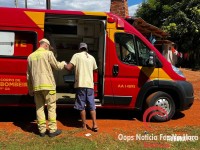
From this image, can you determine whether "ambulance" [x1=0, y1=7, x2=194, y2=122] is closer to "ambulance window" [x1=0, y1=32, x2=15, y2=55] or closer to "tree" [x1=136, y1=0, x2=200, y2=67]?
"ambulance window" [x1=0, y1=32, x2=15, y2=55]

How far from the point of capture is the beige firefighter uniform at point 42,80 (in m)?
7.06

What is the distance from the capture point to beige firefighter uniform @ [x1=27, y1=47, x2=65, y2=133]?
7.06m

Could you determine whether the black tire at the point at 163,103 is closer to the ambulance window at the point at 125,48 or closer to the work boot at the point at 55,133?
the ambulance window at the point at 125,48

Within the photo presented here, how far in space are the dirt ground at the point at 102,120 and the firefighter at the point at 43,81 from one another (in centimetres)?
55

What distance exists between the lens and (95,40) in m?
10.0

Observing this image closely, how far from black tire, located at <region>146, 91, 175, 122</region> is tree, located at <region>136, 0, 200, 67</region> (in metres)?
23.8

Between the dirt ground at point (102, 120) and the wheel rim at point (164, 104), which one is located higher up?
the wheel rim at point (164, 104)

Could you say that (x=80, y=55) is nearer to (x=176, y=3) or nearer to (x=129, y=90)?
(x=129, y=90)

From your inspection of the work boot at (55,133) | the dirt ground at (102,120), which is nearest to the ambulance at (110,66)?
the dirt ground at (102,120)

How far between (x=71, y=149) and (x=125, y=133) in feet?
4.92

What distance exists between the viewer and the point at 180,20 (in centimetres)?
→ 3238

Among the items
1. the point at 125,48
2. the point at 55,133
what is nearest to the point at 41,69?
the point at 55,133

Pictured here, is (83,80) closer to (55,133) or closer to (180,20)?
(55,133)

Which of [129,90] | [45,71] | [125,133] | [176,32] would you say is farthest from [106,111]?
[176,32]
